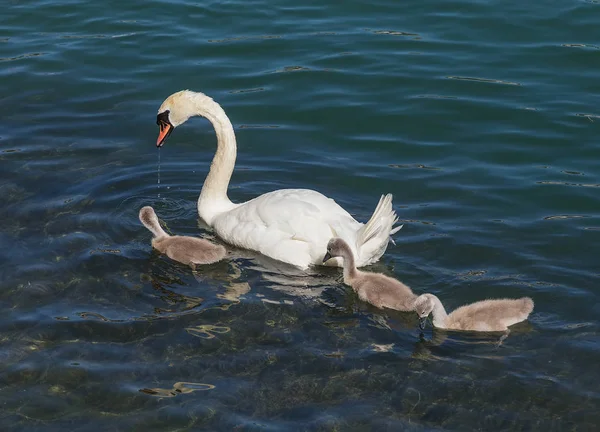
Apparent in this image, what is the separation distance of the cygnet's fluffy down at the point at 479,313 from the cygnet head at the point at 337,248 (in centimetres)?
112

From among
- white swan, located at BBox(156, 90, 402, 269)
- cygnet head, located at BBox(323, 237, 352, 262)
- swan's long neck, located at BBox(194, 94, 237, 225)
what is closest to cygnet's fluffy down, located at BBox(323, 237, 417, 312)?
cygnet head, located at BBox(323, 237, 352, 262)

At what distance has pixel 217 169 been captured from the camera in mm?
12336

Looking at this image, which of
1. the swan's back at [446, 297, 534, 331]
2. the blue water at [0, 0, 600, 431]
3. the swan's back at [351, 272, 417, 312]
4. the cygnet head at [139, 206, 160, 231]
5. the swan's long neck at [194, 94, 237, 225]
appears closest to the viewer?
the blue water at [0, 0, 600, 431]

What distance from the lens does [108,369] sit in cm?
893

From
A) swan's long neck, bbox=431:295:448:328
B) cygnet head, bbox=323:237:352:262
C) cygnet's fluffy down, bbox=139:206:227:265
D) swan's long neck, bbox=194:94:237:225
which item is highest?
swan's long neck, bbox=194:94:237:225

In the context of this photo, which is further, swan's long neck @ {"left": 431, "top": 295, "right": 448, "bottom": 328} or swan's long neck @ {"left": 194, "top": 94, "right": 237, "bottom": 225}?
swan's long neck @ {"left": 194, "top": 94, "right": 237, "bottom": 225}

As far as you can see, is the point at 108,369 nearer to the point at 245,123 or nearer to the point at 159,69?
the point at 245,123

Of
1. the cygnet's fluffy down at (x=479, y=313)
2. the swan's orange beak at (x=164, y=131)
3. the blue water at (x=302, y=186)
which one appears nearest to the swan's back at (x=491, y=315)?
the cygnet's fluffy down at (x=479, y=313)

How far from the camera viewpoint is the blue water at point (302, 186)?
8.66m

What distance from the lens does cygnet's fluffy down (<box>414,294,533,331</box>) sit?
9406mm

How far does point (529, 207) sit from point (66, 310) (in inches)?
229

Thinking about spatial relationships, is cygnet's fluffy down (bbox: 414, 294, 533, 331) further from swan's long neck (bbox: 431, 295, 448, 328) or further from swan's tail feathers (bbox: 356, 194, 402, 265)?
swan's tail feathers (bbox: 356, 194, 402, 265)

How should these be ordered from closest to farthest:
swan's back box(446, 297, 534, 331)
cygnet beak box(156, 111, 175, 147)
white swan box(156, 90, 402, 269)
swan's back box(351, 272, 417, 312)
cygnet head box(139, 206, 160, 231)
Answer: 1. swan's back box(446, 297, 534, 331)
2. swan's back box(351, 272, 417, 312)
3. white swan box(156, 90, 402, 269)
4. cygnet head box(139, 206, 160, 231)
5. cygnet beak box(156, 111, 175, 147)

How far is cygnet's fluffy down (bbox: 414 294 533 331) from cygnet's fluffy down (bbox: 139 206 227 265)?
2479 mm
